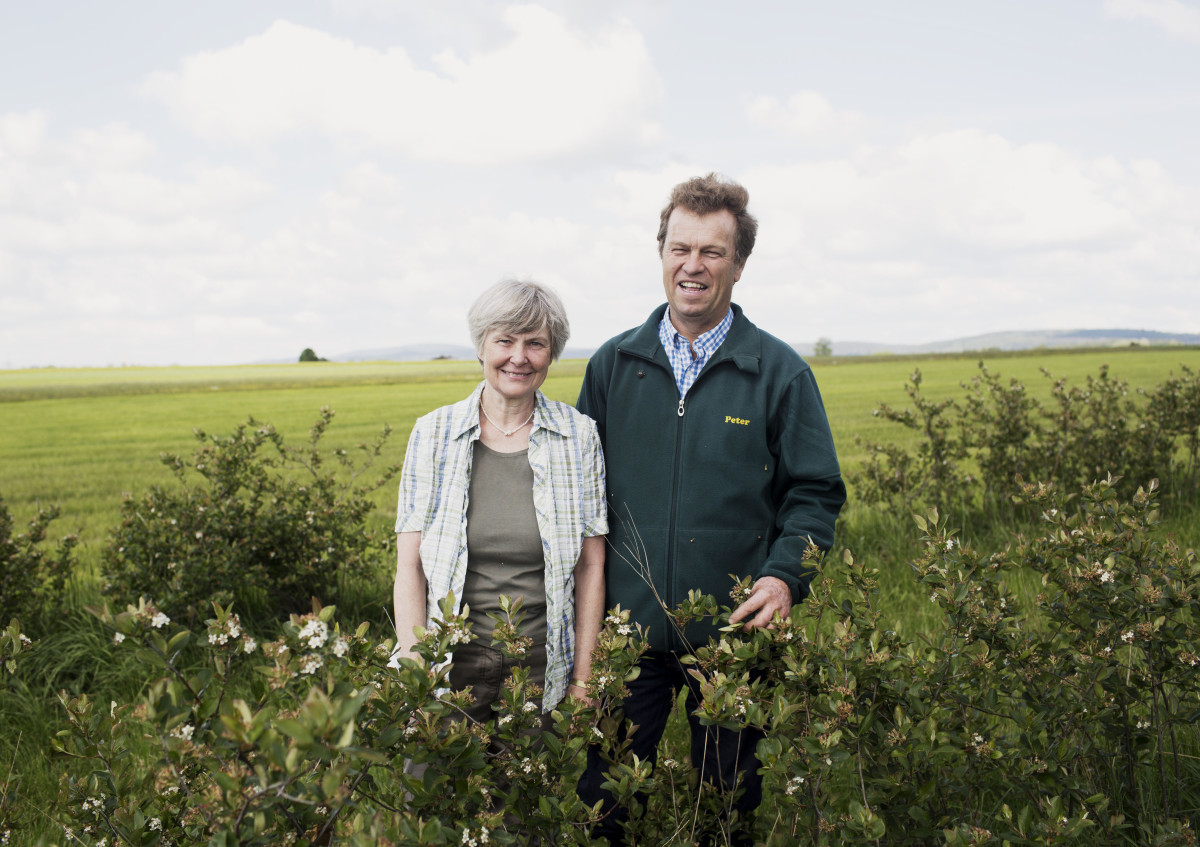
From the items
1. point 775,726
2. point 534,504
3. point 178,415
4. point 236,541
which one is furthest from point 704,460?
point 178,415

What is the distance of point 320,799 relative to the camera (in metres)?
1.56

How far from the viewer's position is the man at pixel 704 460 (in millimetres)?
3137

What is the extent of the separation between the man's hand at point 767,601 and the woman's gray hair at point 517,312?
124cm

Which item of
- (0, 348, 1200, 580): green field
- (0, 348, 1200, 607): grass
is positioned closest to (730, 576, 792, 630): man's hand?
(0, 348, 1200, 607): grass

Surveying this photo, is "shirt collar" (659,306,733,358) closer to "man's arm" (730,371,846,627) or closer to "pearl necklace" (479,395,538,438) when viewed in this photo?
"man's arm" (730,371,846,627)

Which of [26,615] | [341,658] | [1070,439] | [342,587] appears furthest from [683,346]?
[1070,439]

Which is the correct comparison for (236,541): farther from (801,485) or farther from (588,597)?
(801,485)

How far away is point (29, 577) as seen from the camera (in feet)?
18.2

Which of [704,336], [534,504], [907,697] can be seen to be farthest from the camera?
[704,336]

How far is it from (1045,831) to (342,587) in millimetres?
5271

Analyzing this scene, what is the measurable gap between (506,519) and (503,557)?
0.15 m

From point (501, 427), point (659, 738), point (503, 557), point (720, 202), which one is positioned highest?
point (720, 202)

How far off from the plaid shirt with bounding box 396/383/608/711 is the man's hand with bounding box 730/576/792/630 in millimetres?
669

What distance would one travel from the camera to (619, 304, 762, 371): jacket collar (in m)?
3.18
